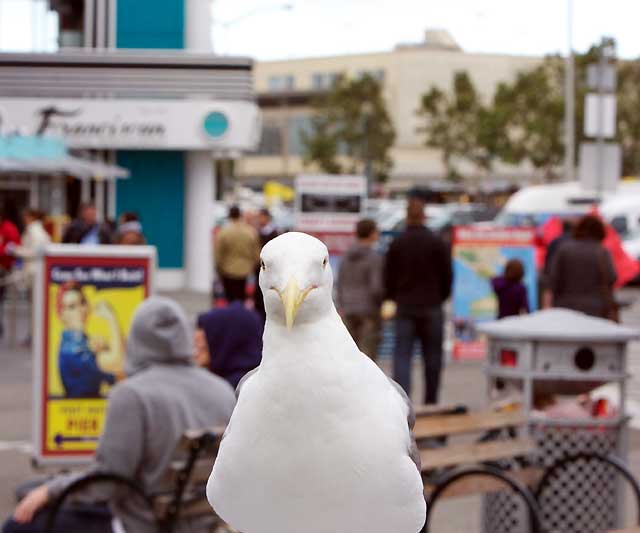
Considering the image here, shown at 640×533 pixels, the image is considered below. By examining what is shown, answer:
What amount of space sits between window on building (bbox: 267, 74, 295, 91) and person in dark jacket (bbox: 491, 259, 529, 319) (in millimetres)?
78877

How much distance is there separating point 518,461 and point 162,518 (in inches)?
76.3

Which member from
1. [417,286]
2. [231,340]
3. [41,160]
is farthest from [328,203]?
[41,160]

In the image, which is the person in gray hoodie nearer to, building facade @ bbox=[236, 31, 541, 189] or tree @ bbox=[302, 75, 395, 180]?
tree @ bbox=[302, 75, 395, 180]

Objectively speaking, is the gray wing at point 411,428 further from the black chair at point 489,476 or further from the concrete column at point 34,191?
the concrete column at point 34,191

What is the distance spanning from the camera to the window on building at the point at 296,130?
8794 centimetres

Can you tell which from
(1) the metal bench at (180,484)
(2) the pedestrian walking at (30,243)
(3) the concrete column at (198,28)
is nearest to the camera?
(1) the metal bench at (180,484)

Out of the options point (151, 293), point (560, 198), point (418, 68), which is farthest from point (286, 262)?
point (418, 68)

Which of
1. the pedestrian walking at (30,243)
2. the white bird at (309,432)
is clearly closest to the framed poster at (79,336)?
the white bird at (309,432)

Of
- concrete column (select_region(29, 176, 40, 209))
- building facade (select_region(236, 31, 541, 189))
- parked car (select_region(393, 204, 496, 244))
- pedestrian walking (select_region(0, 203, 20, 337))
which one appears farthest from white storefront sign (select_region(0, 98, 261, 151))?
building facade (select_region(236, 31, 541, 189))

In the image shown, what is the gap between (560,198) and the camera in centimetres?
3659

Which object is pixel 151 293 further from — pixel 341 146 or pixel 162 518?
pixel 341 146

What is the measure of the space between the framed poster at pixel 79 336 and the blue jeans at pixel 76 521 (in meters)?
2.56

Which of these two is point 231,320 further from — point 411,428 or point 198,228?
point 198,228

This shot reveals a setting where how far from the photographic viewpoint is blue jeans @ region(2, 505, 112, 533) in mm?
5570
